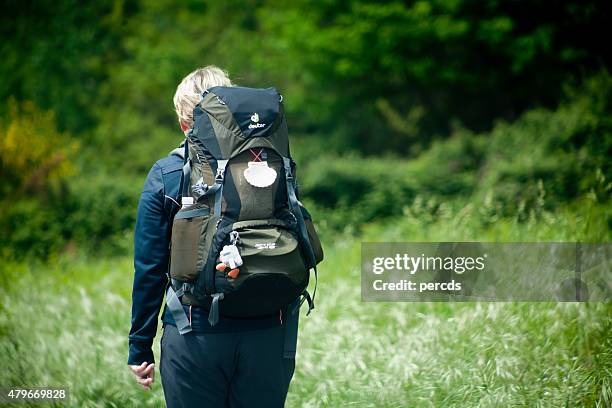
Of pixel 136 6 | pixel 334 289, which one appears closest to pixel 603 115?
pixel 334 289

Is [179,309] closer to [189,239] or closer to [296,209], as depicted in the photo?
[189,239]

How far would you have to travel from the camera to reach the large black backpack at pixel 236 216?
2.46 meters

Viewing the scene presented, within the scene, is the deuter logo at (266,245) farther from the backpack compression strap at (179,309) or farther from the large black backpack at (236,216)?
the backpack compression strap at (179,309)

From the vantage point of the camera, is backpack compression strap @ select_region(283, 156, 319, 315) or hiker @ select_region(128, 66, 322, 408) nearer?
hiker @ select_region(128, 66, 322, 408)

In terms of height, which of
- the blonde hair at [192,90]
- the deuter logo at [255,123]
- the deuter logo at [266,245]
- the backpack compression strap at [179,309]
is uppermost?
the blonde hair at [192,90]

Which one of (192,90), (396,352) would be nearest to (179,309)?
(192,90)

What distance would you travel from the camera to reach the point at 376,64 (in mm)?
15734

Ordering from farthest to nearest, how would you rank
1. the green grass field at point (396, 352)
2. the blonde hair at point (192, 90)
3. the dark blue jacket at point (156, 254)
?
the green grass field at point (396, 352)
the blonde hair at point (192, 90)
the dark blue jacket at point (156, 254)

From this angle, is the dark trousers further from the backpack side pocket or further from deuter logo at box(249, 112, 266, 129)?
deuter logo at box(249, 112, 266, 129)

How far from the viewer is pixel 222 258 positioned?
243 centimetres

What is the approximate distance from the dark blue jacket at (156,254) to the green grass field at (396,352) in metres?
1.83

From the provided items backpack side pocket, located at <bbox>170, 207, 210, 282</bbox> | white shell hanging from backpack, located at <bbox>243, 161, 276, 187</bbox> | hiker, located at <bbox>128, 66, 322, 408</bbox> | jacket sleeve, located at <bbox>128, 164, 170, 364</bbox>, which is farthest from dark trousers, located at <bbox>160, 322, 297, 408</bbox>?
Result: white shell hanging from backpack, located at <bbox>243, 161, 276, 187</bbox>

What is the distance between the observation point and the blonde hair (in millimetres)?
2715

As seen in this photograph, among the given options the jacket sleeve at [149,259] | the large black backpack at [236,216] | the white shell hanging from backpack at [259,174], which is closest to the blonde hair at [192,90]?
the large black backpack at [236,216]
